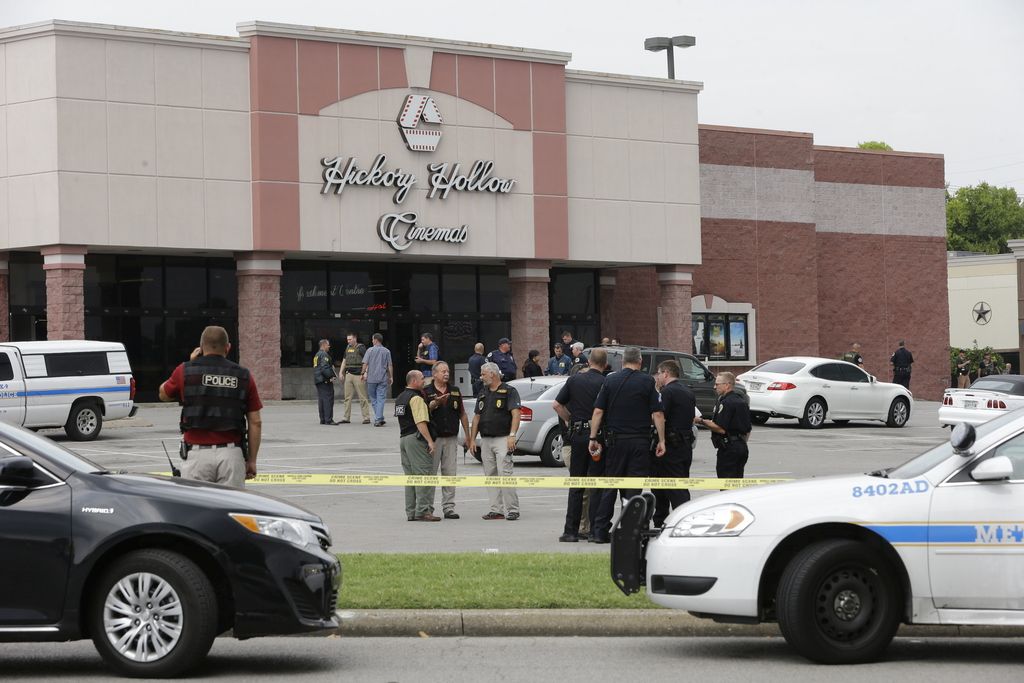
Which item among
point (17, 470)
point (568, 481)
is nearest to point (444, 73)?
point (568, 481)

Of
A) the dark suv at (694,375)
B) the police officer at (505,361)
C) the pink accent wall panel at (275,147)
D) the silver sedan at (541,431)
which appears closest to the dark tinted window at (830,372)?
the dark suv at (694,375)

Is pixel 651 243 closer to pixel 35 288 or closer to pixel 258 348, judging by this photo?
pixel 258 348

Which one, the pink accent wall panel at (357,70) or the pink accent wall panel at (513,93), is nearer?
the pink accent wall panel at (357,70)

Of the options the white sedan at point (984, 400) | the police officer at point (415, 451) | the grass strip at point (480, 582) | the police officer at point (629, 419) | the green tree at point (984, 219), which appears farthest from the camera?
the green tree at point (984, 219)

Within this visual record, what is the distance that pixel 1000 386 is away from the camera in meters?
26.7

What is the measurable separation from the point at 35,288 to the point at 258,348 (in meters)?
5.84

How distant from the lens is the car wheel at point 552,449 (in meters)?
22.3

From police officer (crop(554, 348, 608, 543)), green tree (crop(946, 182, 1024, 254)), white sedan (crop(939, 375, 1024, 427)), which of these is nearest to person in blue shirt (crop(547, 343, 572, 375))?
white sedan (crop(939, 375, 1024, 427))

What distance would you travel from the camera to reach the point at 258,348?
1476 inches

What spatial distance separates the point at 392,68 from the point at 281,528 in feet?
104

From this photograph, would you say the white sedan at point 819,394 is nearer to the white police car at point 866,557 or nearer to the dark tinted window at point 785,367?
the dark tinted window at point 785,367

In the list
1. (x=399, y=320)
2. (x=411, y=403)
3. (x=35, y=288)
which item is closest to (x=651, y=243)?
(x=399, y=320)

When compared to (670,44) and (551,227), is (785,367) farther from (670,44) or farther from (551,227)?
(670,44)

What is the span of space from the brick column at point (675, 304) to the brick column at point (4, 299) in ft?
61.2
